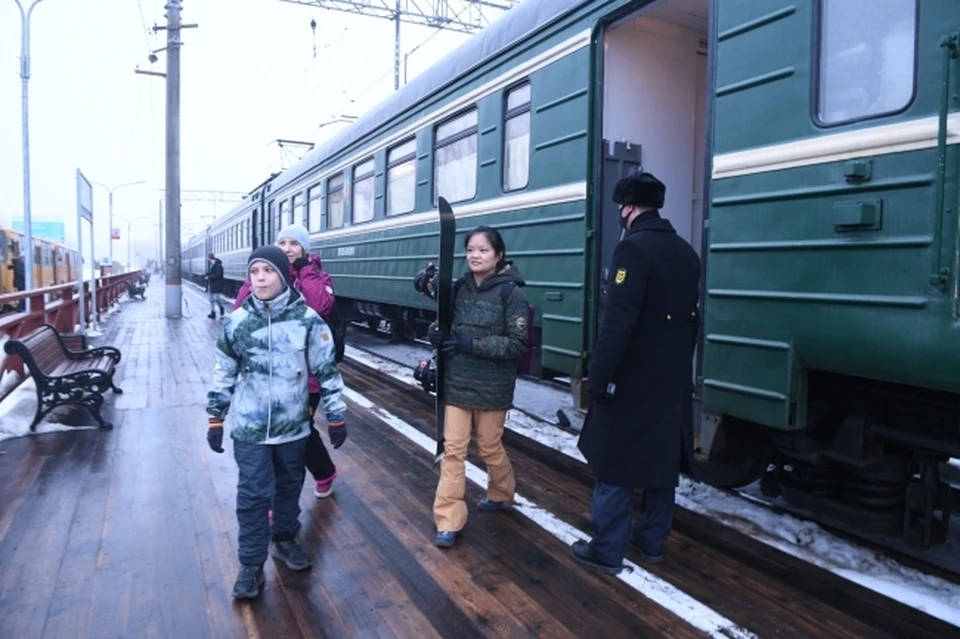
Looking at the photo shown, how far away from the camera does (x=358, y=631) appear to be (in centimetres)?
273

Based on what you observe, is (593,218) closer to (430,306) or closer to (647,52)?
(647,52)

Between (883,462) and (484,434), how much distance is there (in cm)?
187

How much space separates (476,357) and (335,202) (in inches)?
316

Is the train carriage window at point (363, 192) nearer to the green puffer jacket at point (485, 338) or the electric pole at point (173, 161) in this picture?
the green puffer jacket at point (485, 338)

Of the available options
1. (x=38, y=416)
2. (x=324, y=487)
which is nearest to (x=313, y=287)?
(x=324, y=487)

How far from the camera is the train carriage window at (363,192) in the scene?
937cm

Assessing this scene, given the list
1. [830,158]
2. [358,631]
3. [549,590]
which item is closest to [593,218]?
[830,158]

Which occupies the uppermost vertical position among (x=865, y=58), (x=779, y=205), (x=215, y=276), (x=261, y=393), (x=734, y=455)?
(x=865, y=58)

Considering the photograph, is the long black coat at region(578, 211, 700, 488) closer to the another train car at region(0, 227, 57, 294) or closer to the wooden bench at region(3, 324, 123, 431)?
the wooden bench at region(3, 324, 123, 431)

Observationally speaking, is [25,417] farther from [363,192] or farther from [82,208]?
[82,208]

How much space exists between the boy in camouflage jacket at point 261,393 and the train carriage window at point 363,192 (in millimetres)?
6279

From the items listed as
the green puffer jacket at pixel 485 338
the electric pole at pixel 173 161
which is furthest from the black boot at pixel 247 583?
the electric pole at pixel 173 161

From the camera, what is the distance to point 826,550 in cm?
340

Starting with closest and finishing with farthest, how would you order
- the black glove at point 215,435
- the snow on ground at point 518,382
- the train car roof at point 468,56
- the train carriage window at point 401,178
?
the black glove at point 215,435, the train car roof at point 468,56, the snow on ground at point 518,382, the train carriage window at point 401,178
